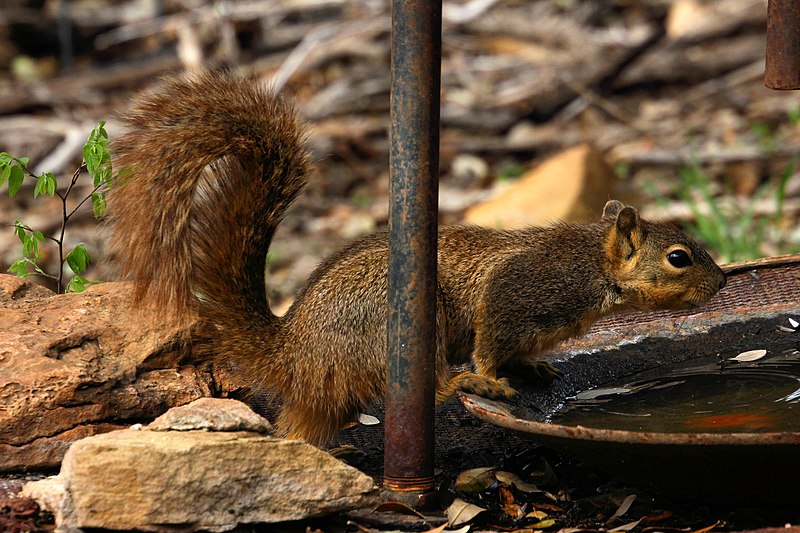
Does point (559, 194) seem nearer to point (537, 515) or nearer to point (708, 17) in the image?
point (708, 17)

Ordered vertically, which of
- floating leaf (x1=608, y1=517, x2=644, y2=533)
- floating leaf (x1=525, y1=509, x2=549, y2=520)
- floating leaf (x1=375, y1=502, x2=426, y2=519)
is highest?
floating leaf (x1=375, y1=502, x2=426, y2=519)

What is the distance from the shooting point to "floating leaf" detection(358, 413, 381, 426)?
357cm

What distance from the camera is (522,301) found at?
3531 millimetres

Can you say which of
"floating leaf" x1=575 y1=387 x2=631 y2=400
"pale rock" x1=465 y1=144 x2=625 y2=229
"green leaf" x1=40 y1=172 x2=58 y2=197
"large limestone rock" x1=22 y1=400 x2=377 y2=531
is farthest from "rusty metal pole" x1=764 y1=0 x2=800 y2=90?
"pale rock" x1=465 y1=144 x2=625 y2=229

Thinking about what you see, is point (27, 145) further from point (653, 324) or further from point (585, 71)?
point (653, 324)

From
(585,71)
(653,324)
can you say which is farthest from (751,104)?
(653,324)

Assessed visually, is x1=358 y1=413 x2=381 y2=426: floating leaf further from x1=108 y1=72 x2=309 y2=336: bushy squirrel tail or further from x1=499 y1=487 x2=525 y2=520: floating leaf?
x1=499 y1=487 x2=525 y2=520: floating leaf

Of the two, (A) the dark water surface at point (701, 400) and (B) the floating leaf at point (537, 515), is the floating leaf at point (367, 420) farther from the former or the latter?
(B) the floating leaf at point (537, 515)

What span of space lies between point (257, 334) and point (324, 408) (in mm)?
291

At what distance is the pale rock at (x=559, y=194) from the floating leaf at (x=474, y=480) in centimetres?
353

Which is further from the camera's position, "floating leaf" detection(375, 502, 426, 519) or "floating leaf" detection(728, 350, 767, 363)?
"floating leaf" detection(728, 350, 767, 363)

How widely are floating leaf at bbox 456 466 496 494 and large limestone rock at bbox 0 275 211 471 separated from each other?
29.2 inches

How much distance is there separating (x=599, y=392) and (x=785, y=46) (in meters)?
1.19

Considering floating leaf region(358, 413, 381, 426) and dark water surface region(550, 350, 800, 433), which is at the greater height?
dark water surface region(550, 350, 800, 433)
